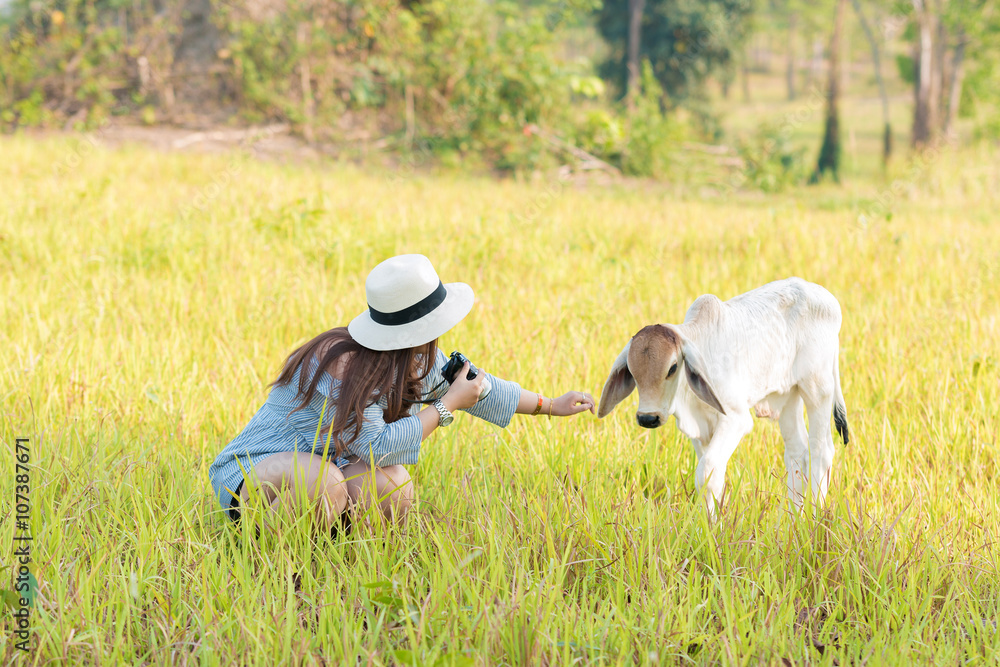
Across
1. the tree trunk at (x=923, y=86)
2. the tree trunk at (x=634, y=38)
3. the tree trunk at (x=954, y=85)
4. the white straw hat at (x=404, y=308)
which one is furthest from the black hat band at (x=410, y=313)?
the tree trunk at (x=954, y=85)

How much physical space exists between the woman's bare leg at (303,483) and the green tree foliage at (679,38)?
51.4ft

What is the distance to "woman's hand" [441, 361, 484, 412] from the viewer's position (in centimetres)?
233

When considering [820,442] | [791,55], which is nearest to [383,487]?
[820,442]

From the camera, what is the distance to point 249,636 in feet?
5.85

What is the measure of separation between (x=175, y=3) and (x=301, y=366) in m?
11.3

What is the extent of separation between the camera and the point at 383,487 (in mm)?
2377

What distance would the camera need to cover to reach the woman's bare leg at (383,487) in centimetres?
235

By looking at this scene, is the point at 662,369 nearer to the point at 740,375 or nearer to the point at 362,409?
the point at 740,375

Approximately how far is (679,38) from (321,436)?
16320 millimetres

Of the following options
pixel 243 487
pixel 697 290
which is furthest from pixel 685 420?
pixel 697 290

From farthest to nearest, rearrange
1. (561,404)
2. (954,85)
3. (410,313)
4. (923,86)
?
1. (954,85)
2. (923,86)
3. (561,404)
4. (410,313)

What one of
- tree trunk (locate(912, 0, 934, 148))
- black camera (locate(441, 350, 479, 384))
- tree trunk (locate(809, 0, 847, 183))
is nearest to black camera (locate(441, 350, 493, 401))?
black camera (locate(441, 350, 479, 384))

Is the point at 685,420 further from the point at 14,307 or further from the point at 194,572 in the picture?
the point at 14,307

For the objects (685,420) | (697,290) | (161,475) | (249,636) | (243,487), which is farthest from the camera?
(697,290)
